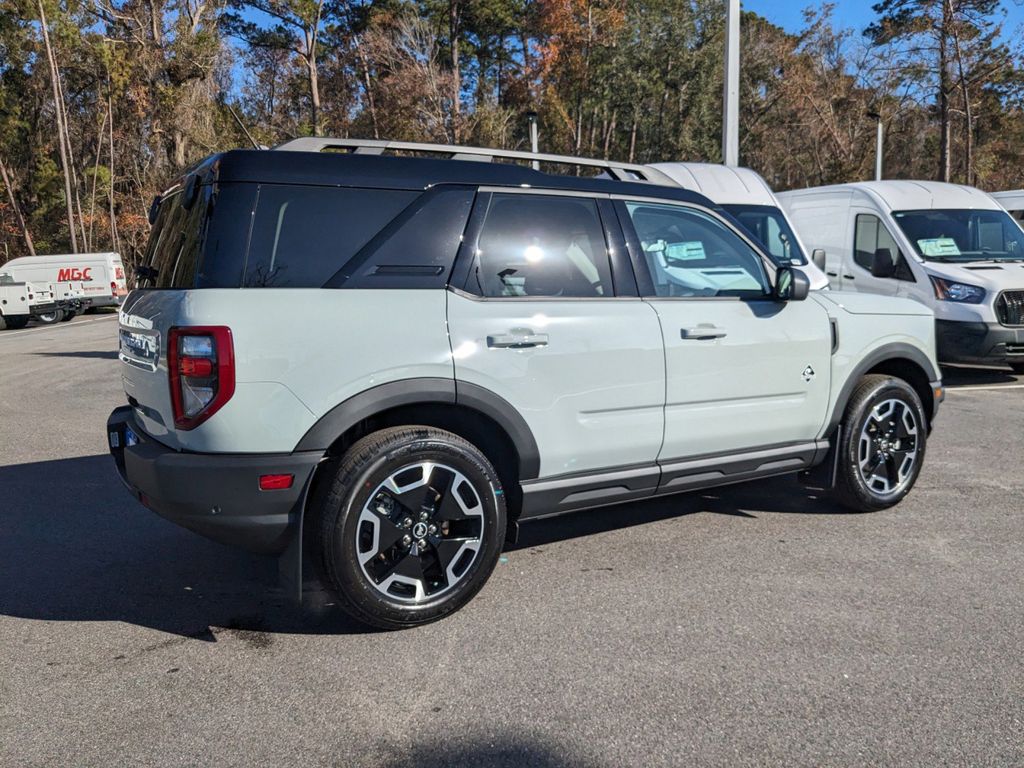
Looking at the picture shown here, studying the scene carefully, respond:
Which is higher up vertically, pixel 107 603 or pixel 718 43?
pixel 718 43

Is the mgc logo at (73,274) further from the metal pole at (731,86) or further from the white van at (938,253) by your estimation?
the white van at (938,253)

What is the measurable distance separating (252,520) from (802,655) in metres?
2.15

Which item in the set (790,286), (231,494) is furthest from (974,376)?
(231,494)

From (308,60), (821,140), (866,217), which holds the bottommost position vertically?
(866,217)

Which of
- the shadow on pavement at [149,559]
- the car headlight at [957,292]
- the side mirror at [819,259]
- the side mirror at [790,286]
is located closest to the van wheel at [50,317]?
the shadow on pavement at [149,559]

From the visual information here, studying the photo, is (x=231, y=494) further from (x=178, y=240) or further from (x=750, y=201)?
(x=750, y=201)

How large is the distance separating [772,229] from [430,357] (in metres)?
7.32

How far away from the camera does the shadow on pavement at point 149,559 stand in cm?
382

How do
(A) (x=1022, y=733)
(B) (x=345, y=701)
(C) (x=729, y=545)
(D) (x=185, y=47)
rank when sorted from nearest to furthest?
(A) (x=1022, y=733) < (B) (x=345, y=701) < (C) (x=729, y=545) < (D) (x=185, y=47)

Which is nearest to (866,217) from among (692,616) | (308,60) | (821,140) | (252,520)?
(692,616)

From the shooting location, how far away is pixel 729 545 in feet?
15.2

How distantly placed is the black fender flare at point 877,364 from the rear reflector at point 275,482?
9.99 ft

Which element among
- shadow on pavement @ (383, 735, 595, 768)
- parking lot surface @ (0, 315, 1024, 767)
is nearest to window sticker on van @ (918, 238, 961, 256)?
parking lot surface @ (0, 315, 1024, 767)

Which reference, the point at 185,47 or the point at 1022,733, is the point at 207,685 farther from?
the point at 185,47
